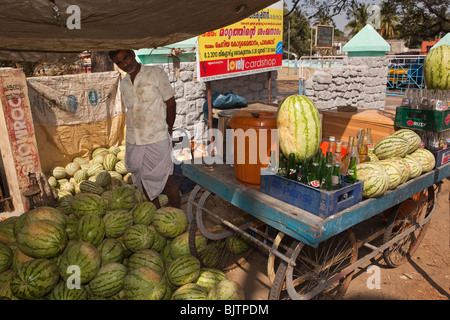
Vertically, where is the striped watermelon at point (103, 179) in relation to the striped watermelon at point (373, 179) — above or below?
below

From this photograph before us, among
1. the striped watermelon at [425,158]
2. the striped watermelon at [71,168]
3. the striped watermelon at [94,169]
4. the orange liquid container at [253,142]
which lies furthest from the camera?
the striped watermelon at [71,168]

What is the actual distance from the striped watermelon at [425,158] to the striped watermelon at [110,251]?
344 cm

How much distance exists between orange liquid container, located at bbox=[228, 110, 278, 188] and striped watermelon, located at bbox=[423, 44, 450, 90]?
7.81 ft

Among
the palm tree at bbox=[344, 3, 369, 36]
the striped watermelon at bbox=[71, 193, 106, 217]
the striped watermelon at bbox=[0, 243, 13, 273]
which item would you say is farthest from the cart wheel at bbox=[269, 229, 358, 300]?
the palm tree at bbox=[344, 3, 369, 36]

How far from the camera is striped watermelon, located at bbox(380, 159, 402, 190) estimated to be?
3119 millimetres

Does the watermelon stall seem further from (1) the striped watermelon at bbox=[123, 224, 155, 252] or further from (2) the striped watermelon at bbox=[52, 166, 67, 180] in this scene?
(2) the striped watermelon at bbox=[52, 166, 67, 180]

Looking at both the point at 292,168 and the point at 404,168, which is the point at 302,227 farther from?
the point at 404,168

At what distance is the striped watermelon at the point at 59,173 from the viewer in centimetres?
667

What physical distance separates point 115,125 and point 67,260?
506 centimetres

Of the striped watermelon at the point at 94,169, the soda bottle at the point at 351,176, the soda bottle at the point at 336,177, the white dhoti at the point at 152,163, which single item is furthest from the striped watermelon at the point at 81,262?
the striped watermelon at the point at 94,169

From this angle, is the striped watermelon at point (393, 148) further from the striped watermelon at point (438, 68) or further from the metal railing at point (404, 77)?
the metal railing at point (404, 77)

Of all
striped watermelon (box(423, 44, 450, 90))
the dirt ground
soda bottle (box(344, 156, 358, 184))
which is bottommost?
the dirt ground

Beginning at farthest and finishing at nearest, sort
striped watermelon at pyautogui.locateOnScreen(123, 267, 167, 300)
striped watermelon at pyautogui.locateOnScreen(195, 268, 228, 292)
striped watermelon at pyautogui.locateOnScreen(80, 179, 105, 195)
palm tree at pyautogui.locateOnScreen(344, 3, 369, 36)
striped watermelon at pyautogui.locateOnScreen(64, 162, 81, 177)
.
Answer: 1. palm tree at pyautogui.locateOnScreen(344, 3, 369, 36)
2. striped watermelon at pyautogui.locateOnScreen(64, 162, 81, 177)
3. striped watermelon at pyautogui.locateOnScreen(80, 179, 105, 195)
4. striped watermelon at pyautogui.locateOnScreen(195, 268, 228, 292)
5. striped watermelon at pyautogui.locateOnScreen(123, 267, 167, 300)

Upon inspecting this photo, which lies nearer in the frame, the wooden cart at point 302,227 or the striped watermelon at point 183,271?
the wooden cart at point 302,227
